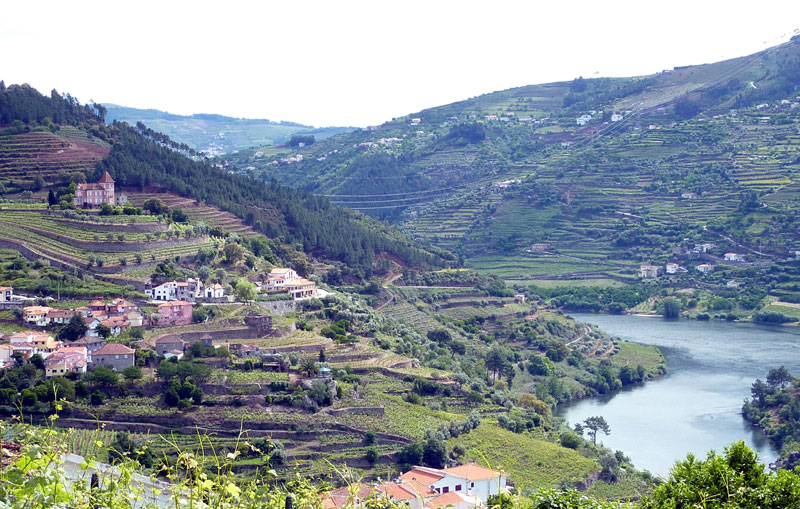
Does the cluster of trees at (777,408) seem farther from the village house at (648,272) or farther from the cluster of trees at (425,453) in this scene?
the village house at (648,272)

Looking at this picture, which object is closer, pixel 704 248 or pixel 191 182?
pixel 191 182

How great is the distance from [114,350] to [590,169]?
201ft

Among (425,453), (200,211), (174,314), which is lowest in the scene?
(425,453)

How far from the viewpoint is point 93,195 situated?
3716 cm

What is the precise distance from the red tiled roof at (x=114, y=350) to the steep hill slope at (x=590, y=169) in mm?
42261

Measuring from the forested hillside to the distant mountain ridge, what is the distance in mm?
106388

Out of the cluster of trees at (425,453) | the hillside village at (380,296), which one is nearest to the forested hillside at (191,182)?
the hillside village at (380,296)

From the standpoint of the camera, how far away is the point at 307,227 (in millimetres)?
46969

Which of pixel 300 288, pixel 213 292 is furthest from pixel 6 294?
pixel 300 288

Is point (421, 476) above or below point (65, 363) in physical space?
below

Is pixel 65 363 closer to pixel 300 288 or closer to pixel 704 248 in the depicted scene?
pixel 300 288

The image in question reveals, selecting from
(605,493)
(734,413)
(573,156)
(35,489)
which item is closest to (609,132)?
(573,156)

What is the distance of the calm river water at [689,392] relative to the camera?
31.3 meters

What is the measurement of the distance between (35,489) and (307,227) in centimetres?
4272
